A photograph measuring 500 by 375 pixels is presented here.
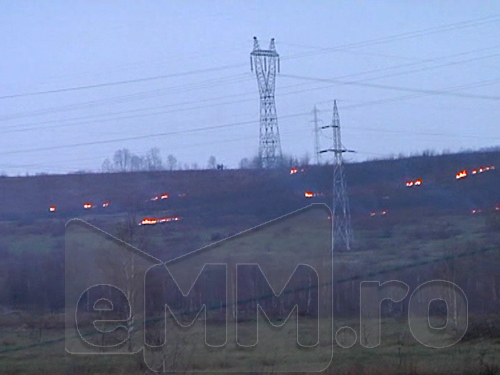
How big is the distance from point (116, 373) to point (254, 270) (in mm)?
5649

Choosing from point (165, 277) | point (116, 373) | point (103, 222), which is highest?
point (103, 222)

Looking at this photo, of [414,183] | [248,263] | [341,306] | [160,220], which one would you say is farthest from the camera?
[414,183]

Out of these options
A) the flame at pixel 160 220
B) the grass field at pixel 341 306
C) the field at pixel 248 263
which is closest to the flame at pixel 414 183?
the field at pixel 248 263

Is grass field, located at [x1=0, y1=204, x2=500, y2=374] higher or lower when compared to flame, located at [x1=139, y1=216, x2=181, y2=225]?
lower

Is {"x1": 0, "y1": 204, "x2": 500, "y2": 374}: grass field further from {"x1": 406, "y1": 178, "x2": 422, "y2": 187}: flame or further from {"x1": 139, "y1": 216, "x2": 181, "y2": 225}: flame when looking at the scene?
{"x1": 406, "y1": 178, "x2": 422, "y2": 187}: flame

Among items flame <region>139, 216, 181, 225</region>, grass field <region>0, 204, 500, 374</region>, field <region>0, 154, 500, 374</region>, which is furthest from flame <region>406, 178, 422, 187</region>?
flame <region>139, 216, 181, 225</region>

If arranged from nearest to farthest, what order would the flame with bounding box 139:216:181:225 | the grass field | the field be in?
the grass field
the field
the flame with bounding box 139:216:181:225

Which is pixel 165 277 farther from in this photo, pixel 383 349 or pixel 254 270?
pixel 383 349

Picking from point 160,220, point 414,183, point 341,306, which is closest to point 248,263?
point 341,306

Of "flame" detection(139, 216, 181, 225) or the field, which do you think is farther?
"flame" detection(139, 216, 181, 225)

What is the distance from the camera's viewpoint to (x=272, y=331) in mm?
13336

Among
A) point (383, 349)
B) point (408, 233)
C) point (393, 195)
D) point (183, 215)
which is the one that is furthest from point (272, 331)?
point (393, 195)

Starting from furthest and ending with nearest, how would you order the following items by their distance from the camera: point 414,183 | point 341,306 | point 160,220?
1. point 414,183
2. point 160,220
3. point 341,306

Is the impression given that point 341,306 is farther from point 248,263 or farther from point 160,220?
point 160,220
